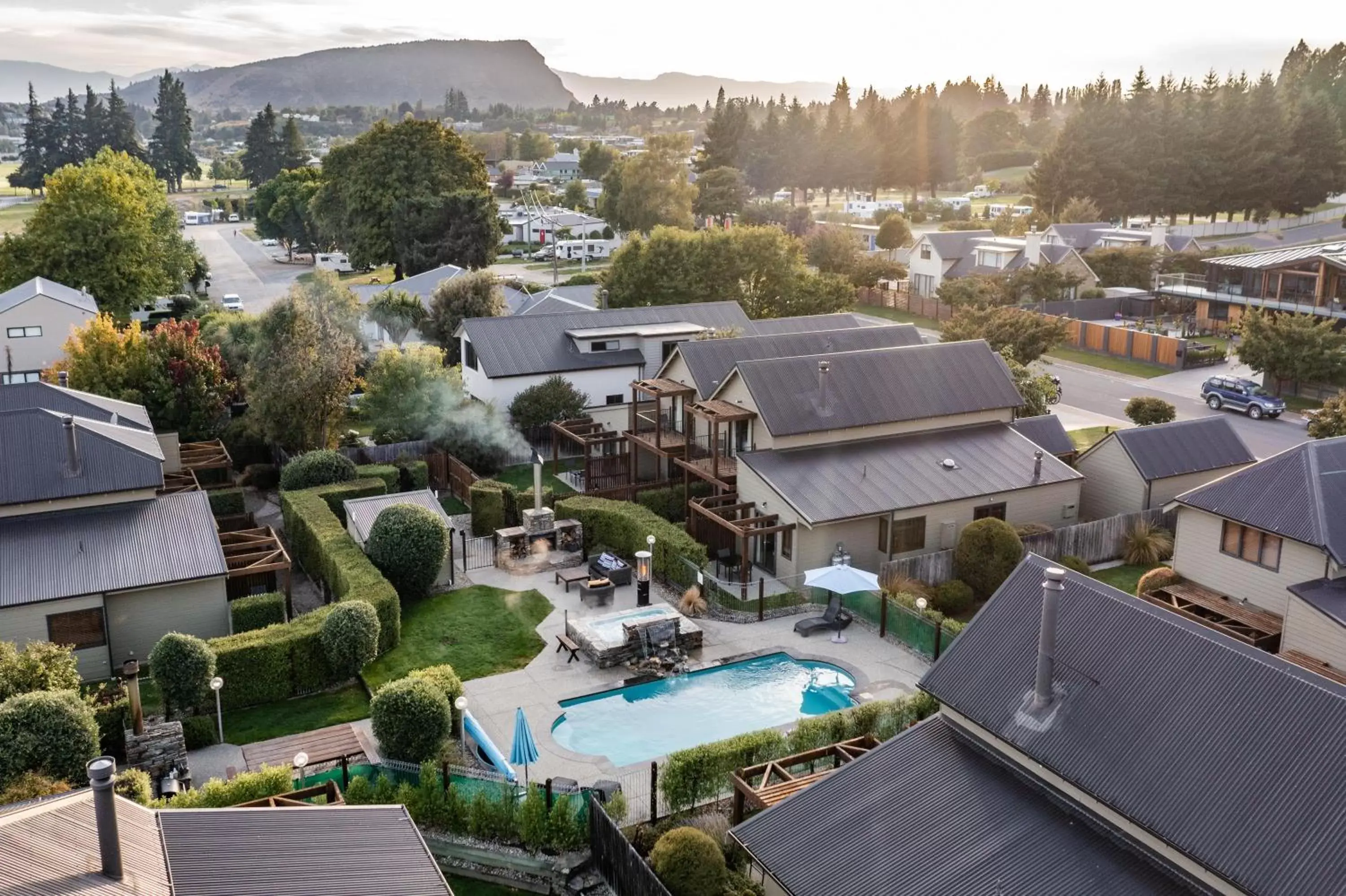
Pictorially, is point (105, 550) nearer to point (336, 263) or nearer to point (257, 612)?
point (257, 612)

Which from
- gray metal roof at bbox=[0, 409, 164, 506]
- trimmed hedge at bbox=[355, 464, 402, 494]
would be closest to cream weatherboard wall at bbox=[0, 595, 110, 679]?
gray metal roof at bbox=[0, 409, 164, 506]

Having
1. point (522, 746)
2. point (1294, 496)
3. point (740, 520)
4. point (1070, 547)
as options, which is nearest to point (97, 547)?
point (522, 746)

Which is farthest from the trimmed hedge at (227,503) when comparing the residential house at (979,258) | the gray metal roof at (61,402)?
the residential house at (979,258)

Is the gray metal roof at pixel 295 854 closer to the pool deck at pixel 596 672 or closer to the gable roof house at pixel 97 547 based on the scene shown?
the pool deck at pixel 596 672

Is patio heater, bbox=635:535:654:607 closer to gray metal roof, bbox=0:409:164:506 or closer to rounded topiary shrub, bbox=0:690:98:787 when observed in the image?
gray metal roof, bbox=0:409:164:506

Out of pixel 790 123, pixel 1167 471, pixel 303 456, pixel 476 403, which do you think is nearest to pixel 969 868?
pixel 1167 471

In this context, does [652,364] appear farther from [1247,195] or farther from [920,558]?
[1247,195]
